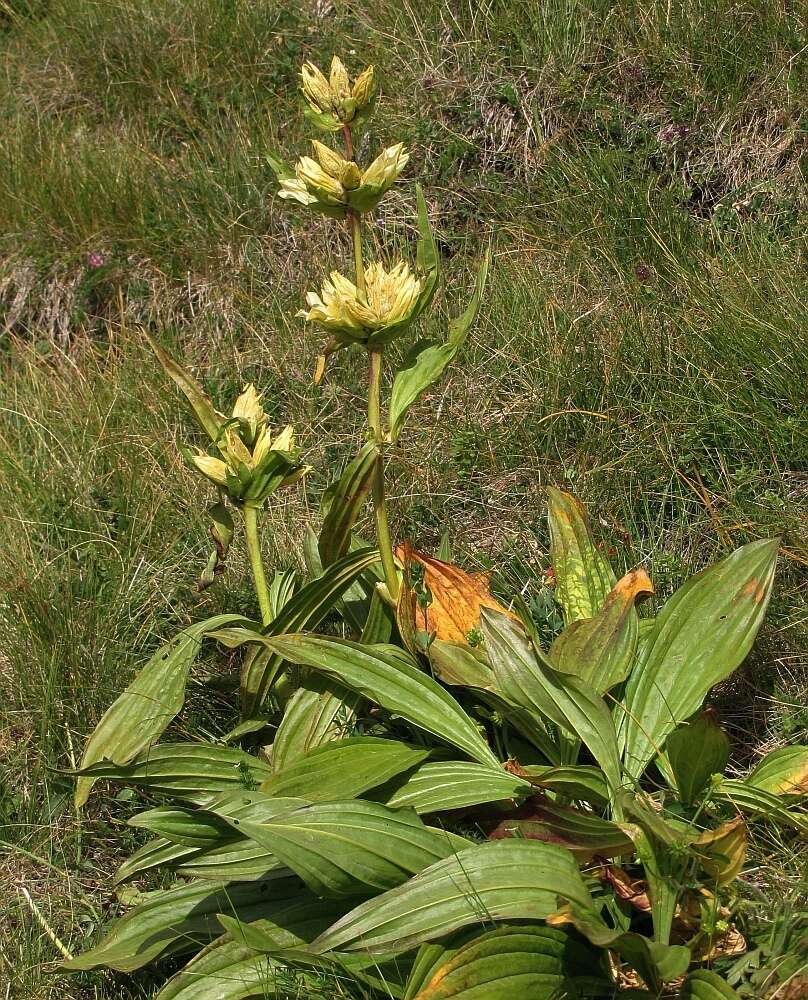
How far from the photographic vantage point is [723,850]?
5.94 ft

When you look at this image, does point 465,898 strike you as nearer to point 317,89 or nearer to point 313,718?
point 313,718

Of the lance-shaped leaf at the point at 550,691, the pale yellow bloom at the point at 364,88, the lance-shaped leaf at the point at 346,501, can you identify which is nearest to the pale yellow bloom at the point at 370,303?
the lance-shaped leaf at the point at 346,501

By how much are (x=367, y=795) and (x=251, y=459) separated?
741 mm

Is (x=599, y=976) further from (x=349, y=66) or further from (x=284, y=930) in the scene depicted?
(x=349, y=66)

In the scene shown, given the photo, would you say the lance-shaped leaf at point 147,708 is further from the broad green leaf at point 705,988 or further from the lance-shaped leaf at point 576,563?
the broad green leaf at point 705,988

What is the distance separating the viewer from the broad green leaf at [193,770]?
2.33 meters

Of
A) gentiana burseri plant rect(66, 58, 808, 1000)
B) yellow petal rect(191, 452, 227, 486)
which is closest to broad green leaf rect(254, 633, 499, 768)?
gentiana burseri plant rect(66, 58, 808, 1000)

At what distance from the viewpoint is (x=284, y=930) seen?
2150 millimetres

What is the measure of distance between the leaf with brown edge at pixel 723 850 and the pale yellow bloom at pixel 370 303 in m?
1.16

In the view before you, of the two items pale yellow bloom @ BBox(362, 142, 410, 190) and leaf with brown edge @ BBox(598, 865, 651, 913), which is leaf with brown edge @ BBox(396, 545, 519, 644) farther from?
pale yellow bloom @ BBox(362, 142, 410, 190)

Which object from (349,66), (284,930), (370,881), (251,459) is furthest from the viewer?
(349,66)

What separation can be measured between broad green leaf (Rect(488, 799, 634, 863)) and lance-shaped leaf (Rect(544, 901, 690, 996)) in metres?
0.15

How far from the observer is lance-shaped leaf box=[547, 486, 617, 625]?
2.57 m

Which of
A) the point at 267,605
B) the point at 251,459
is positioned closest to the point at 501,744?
the point at 267,605
